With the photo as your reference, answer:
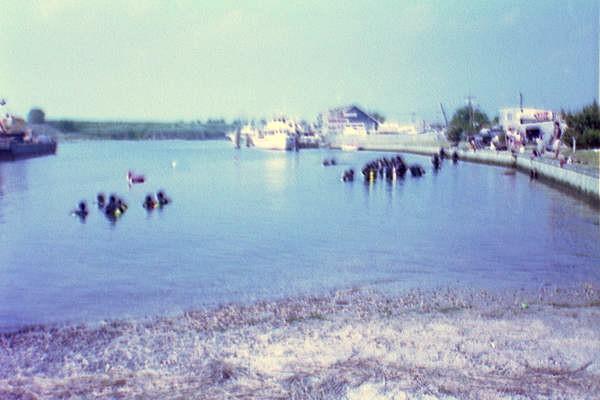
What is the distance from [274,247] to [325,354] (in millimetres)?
10198

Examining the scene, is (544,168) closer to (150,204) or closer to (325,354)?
(150,204)

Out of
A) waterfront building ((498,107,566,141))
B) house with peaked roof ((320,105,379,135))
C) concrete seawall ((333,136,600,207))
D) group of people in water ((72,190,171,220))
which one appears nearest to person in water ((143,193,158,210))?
group of people in water ((72,190,171,220))

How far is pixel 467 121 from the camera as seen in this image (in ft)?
349

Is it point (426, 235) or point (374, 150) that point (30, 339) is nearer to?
point (426, 235)

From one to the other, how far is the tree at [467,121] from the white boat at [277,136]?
2196 centimetres

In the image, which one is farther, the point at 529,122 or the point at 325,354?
the point at 529,122

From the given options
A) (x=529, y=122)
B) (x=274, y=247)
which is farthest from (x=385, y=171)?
(x=529, y=122)

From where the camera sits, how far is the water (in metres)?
12.7

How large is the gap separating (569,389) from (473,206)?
22.3 meters

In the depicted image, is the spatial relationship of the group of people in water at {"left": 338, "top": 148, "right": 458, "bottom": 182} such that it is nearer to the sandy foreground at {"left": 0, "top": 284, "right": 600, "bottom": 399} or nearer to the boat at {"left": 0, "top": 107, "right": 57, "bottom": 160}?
the boat at {"left": 0, "top": 107, "right": 57, "bottom": 160}

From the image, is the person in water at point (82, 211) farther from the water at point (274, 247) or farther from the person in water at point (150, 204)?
the person in water at point (150, 204)

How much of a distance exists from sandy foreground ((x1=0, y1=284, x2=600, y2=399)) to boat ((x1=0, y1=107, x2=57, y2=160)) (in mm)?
57396

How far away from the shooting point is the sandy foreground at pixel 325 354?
693cm

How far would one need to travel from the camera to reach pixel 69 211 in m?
28.5
